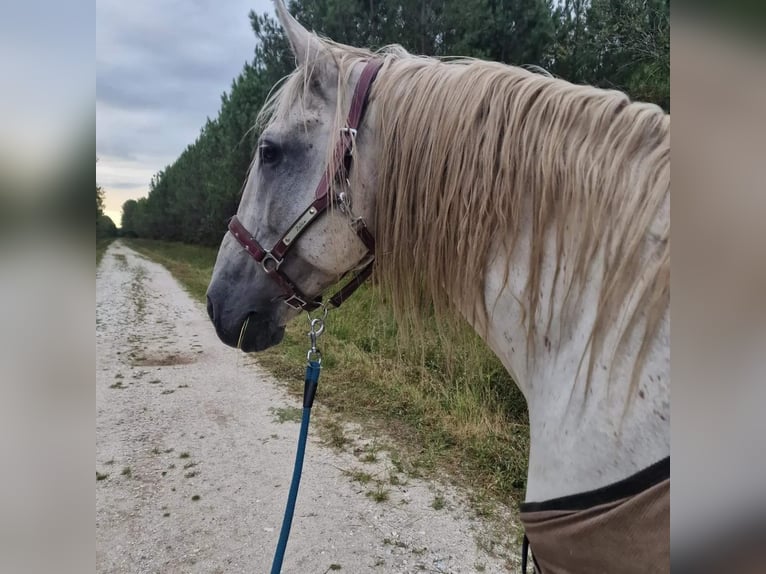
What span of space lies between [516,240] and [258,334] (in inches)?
35.5

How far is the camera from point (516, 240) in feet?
3.31

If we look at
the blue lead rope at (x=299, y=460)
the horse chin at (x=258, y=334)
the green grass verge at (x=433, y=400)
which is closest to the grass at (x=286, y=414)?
the green grass verge at (x=433, y=400)

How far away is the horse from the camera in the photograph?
2.70 ft

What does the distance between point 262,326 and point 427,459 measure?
208 cm

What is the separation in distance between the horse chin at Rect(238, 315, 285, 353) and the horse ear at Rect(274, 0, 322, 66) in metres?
0.81

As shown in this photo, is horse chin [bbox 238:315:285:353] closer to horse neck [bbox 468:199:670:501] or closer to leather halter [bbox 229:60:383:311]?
leather halter [bbox 229:60:383:311]

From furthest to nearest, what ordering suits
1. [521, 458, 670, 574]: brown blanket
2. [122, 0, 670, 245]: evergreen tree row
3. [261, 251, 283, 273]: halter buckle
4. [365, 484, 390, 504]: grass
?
[122, 0, 670, 245]: evergreen tree row → [365, 484, 390, 504]: grass → [261, 251, 283, 273]: halter buckle → [521, 458, 670, 574]: brown blanket

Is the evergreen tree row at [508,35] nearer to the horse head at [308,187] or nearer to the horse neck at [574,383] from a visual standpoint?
the horse head at [308,187]

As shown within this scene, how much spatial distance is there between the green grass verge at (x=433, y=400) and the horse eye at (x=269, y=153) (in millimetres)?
523

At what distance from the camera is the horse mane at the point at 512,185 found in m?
0.85

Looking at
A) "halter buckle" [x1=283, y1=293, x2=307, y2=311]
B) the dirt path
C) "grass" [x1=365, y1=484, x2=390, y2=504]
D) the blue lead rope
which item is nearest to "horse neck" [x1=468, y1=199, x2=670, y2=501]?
"halter buckle" [x1=283, y1=293, x2=307, y2=311]
